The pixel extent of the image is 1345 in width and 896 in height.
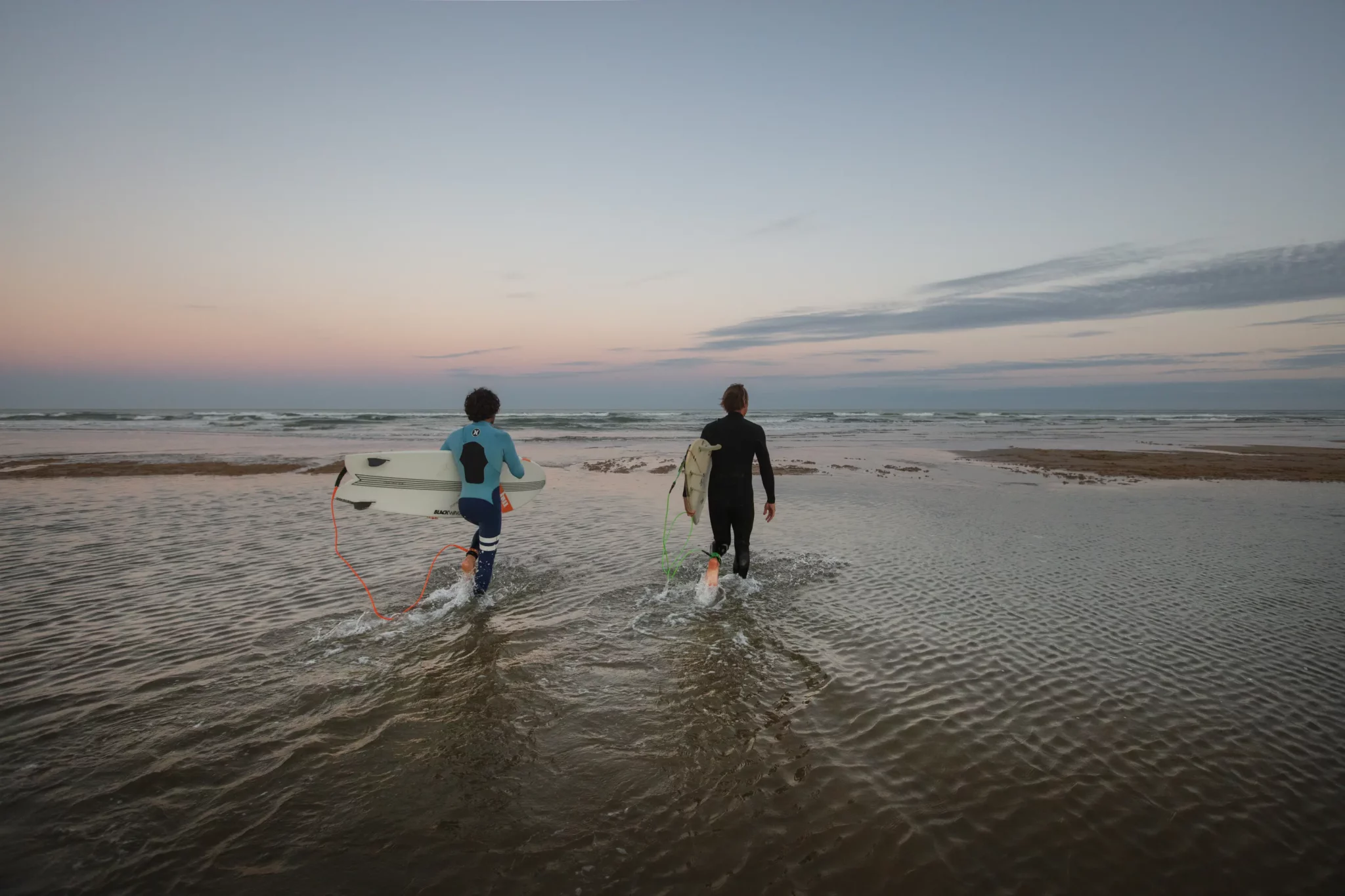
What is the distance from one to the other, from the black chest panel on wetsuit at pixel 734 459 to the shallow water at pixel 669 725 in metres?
1.43

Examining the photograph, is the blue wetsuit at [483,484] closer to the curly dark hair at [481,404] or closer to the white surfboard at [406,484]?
the curly dark hair at [481,404]

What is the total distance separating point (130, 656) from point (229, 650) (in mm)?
860

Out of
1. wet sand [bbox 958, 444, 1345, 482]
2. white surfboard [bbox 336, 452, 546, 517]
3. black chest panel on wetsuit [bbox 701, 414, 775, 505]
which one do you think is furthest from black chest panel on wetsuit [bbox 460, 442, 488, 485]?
wet sand [bbox 958, 444, 1345, 482]

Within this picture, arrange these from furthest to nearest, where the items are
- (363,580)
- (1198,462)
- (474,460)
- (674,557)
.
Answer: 1. (1198,462)
2. (674,557)
3. (363,580)
4. (474,460)

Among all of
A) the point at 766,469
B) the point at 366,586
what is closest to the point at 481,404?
the point at 366,586

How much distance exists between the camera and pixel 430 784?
12.9 ft

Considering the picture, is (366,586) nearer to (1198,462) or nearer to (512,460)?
(512,460)

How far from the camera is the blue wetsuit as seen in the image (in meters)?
7.81

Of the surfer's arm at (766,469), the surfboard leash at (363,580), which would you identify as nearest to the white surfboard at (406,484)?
the surfboard leash at (363,580)

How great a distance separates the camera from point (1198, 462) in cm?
2572

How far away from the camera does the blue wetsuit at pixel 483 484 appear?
7812 mm

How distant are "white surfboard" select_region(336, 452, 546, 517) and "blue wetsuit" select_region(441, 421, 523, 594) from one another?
1.26 m

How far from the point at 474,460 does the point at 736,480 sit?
11.5 ft

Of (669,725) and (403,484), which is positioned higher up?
(403,484)
